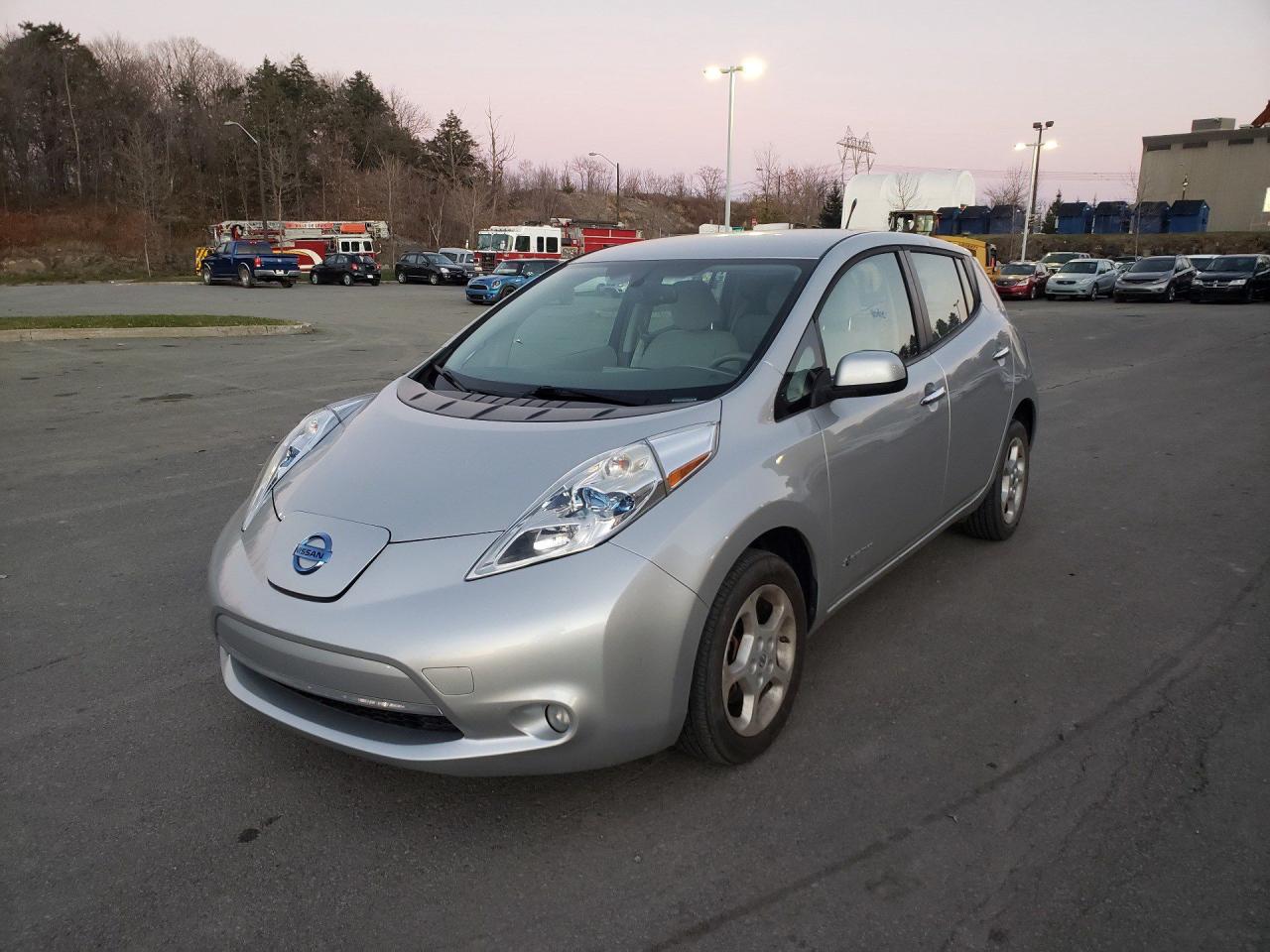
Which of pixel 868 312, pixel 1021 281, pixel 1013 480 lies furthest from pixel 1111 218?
pixel 868 312

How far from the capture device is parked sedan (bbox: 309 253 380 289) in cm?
4200

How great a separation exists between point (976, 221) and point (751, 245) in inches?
2057

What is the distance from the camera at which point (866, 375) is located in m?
3.16

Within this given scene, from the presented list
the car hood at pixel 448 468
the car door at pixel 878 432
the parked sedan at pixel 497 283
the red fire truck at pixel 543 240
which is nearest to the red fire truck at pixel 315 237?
the red fire truck at pixel 543 240

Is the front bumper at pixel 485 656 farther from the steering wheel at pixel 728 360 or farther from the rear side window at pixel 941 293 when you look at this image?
the rear side window at pixel 941 293

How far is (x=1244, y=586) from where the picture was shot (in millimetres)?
4527

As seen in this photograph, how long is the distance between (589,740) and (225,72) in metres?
103

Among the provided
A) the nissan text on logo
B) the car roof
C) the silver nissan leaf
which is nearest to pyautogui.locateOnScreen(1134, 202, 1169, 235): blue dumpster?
the car roof

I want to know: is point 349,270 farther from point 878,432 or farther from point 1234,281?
point 878,432

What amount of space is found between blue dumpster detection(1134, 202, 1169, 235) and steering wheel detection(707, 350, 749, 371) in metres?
70.5

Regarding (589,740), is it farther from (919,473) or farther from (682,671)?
(919,473)

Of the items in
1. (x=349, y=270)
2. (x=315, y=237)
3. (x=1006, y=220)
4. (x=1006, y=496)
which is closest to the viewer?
(x=1006, y=496)

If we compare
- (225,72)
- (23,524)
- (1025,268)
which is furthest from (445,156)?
(23,524)

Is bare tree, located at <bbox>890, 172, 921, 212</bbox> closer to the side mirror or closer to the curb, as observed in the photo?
the curb
